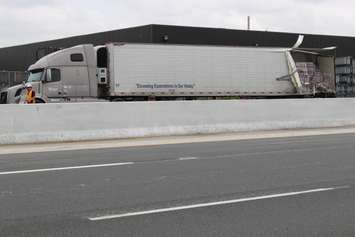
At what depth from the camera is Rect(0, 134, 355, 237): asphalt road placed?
7.40 metres

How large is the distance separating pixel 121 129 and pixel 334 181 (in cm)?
1072

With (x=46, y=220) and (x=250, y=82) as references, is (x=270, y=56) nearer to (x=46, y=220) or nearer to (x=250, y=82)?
(x=250, y=82)

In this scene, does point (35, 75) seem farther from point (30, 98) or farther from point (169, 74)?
point (169, 74)

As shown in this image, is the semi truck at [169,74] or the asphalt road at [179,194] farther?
the semi truck at [169,74]

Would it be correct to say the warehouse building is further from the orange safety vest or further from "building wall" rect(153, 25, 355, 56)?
the orange safety vest

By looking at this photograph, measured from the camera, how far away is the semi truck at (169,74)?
30281 mm

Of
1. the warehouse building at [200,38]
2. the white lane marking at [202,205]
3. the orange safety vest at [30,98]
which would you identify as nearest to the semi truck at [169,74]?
the orange safety vest at [30,98]

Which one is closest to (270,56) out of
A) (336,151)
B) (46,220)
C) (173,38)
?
Answer: (173,38)

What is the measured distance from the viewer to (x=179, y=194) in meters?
9.48

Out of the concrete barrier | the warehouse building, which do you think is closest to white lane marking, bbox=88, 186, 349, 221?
the concrete barrier

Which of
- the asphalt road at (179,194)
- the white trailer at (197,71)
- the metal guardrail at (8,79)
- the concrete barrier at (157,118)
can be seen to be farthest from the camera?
the metal guardrail at (8,79)

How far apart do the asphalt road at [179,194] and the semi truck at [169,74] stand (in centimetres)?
1507

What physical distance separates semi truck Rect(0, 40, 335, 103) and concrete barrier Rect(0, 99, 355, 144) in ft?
26.8

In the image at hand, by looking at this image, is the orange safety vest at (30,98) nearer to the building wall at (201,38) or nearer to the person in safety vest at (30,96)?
the person in safety vest at (30,96)
